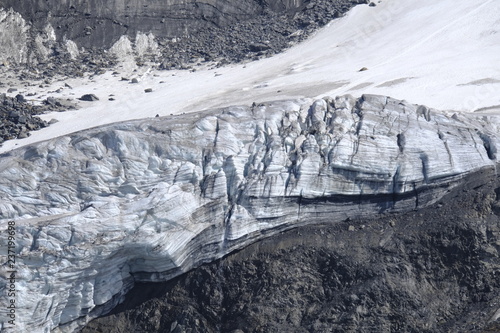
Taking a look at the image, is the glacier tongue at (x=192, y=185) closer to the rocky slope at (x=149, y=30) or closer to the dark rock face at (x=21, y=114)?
the dark rock face at (x=21, y=114)

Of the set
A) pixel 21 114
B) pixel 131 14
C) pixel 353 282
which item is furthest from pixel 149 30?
pixel 353 282

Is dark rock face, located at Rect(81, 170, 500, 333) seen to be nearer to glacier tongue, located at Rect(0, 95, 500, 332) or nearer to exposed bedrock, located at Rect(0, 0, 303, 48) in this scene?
glacier tongue, located at Rect(0, 95, 500, 332)

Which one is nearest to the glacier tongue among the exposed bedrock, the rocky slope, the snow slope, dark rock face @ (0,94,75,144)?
the snow slope

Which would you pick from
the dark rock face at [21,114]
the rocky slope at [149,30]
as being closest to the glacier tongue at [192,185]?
the dark rock face at [21,114]

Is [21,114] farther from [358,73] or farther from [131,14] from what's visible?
[358,73]

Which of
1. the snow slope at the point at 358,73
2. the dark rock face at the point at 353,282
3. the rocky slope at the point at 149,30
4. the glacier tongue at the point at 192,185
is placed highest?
the rocky slope at the point at 149,30

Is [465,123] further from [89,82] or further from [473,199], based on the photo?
[89,82]

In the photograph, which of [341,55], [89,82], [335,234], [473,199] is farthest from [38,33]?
[473,199]
